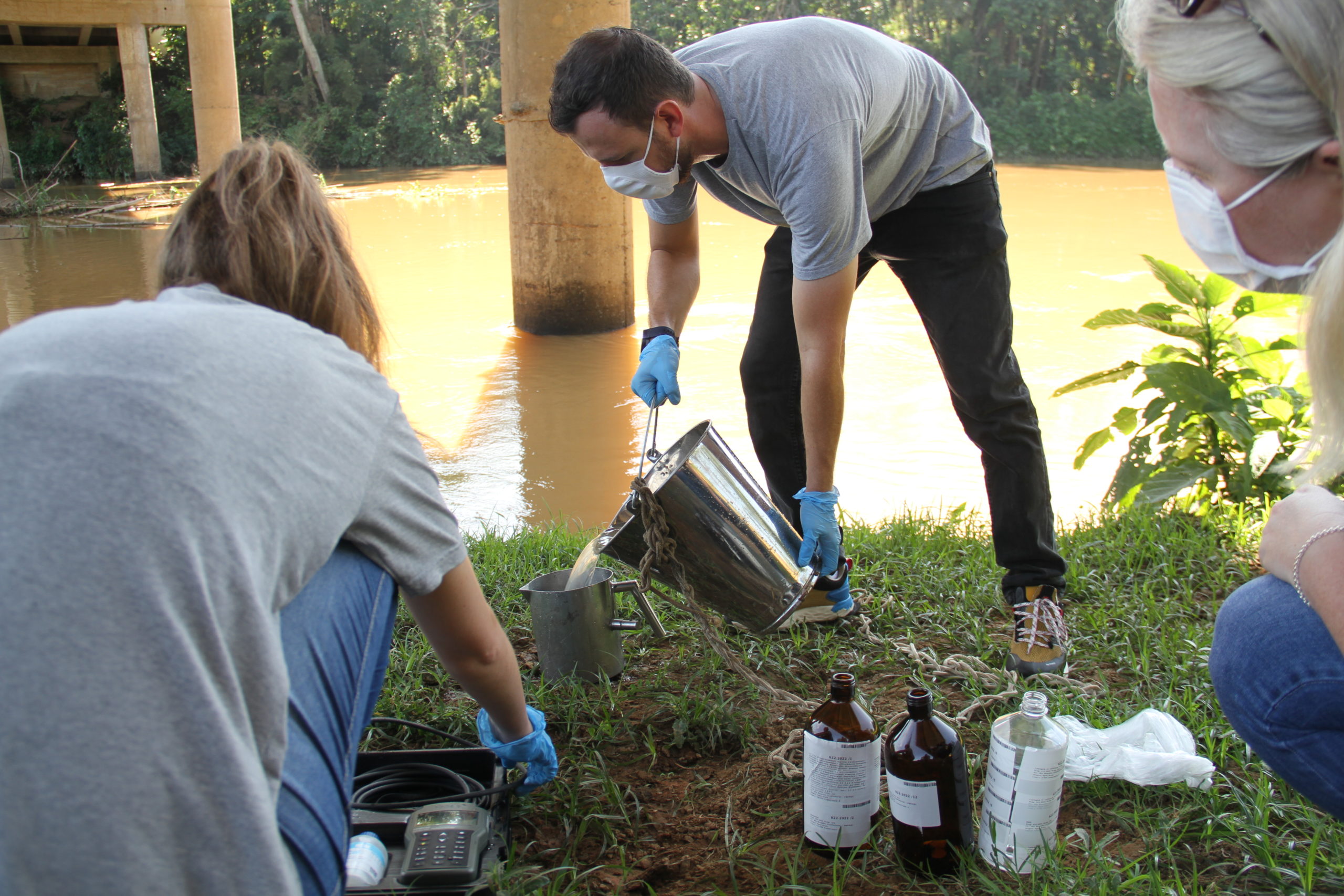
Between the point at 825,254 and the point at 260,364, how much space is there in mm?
1467

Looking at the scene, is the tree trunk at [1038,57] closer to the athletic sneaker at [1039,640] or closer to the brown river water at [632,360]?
the brown river water at [632,360]

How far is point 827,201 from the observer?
2363mm

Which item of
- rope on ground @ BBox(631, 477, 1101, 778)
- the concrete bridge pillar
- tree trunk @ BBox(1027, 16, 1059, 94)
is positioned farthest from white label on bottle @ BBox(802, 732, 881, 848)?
tree trunk @ BBox(1027, 16, 1059, 94)

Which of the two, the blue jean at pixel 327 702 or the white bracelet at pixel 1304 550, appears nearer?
the blue jean at pixel 327 702

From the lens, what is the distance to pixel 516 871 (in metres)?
1.86

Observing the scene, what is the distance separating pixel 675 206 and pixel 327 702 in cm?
191

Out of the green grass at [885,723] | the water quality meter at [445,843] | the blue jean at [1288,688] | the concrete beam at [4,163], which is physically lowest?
the green grass at [885,723]

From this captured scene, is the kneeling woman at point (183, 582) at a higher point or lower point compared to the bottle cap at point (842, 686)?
higher

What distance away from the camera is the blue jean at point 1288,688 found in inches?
57.0

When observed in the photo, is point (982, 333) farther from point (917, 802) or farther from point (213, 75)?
point (213, 75)

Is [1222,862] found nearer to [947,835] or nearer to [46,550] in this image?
[947,835]

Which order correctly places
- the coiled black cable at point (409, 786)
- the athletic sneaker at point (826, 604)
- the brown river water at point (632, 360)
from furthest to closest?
the brown river water at point (632, 360) → the athletic sneaker at point (826, 604) → the coiled black cable at point (409, 786)

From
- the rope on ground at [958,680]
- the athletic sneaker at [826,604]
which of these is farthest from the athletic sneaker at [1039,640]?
the athletic sneaker at [826,604]

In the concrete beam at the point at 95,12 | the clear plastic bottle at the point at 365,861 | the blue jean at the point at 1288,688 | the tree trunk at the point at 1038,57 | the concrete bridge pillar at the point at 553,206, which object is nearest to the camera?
the blue jean at the point at 1288,688
